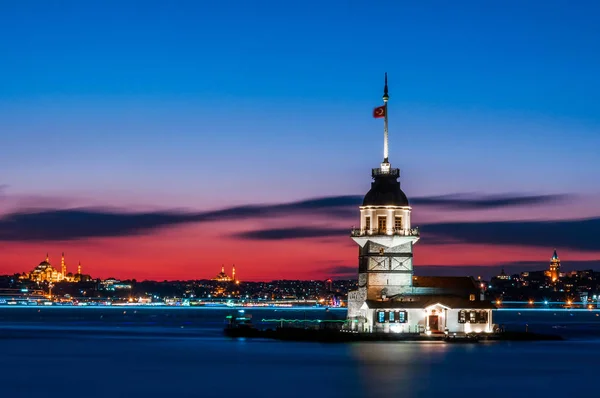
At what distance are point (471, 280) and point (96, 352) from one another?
28.9m

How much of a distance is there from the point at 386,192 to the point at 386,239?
3.53 m

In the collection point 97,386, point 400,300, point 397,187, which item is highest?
point 397,187

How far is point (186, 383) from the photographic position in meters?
63.8

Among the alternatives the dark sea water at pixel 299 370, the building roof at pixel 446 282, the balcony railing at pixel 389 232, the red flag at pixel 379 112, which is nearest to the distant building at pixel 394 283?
the balcony railing at pixel 389 232

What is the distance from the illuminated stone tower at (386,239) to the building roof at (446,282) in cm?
174

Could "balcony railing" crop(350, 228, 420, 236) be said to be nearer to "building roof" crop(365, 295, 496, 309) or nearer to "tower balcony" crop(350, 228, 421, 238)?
"tower balcony" crop(350, 228, 421, 238)

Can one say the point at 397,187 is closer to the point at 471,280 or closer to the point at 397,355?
the point at 471,280

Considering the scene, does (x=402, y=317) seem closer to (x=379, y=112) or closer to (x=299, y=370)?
(x=379, y=112)

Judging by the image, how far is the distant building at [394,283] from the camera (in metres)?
89.1

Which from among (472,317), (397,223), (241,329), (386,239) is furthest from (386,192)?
(241,329)

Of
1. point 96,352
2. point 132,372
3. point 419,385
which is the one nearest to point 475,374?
point 419,385

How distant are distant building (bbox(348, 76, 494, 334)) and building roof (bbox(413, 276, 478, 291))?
667mm

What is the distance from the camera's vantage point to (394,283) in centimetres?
8962

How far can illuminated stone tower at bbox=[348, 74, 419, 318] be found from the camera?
89.4 meters
